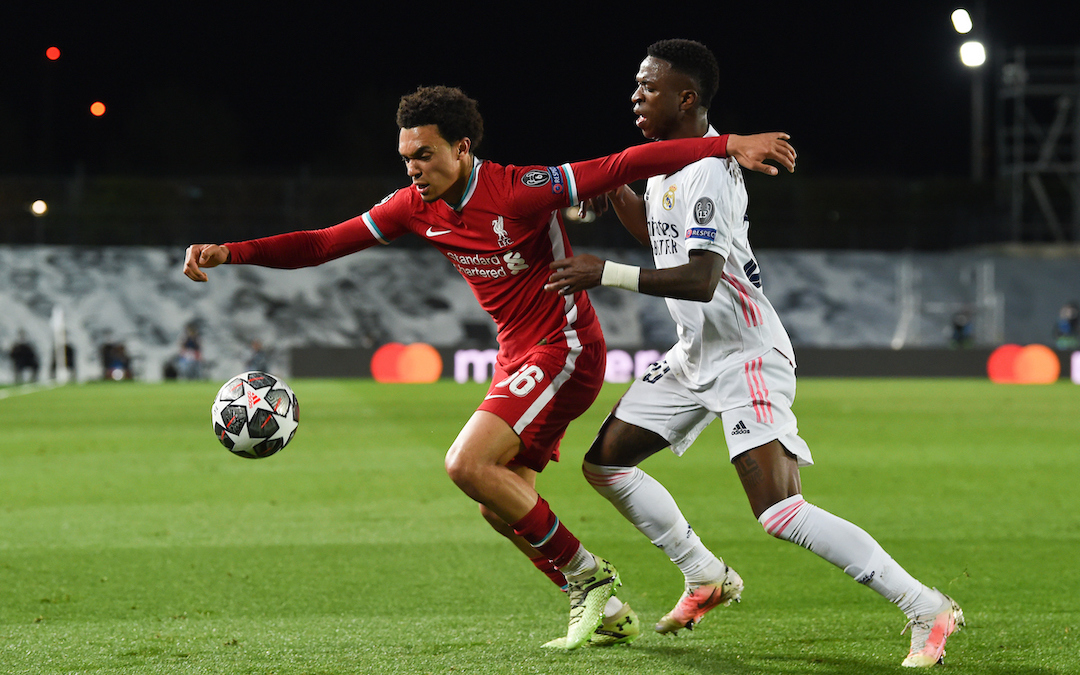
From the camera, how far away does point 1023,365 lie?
30625mm

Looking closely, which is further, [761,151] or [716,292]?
[716,292]

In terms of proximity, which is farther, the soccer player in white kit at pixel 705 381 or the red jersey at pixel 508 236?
the red jersey at pixel 508 236

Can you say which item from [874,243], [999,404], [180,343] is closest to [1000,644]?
[999,404]

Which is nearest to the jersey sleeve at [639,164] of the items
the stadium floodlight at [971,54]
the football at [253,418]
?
the football at [253,418]

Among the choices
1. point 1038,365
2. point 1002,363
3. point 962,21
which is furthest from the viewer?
point 1002,363

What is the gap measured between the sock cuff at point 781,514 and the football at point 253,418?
2100mm

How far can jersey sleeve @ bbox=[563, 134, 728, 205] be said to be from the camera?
4461 millimetres

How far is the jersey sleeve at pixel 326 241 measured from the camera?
16.1 ft

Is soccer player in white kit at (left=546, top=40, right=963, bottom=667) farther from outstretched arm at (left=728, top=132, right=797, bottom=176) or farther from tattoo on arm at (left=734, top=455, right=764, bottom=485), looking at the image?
outstretched arm at (left=728, top=132, right=797, bottom=176)

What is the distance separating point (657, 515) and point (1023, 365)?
93.1 ft

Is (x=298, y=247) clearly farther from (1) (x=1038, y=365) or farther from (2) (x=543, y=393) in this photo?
(1) (x=1038, y=365)

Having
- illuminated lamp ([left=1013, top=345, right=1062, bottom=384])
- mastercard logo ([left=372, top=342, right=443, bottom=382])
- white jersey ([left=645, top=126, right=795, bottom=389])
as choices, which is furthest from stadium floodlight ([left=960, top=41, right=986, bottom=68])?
white jersey ([left=645, top=126, right=795, bottom=389])

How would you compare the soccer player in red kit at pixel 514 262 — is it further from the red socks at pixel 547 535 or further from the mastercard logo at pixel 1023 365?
the mastercard logo at pixel 1023 365

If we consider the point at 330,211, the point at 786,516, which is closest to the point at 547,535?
the point at 786,516
